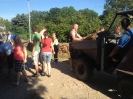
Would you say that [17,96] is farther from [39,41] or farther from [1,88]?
[39,41]

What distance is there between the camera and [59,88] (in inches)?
244

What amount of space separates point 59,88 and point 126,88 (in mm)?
2087

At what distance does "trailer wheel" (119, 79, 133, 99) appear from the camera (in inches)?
191

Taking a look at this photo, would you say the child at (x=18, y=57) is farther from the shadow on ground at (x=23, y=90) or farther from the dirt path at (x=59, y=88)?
Result: the dirt path at (x=59, y=88)

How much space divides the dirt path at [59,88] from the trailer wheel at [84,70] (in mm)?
198

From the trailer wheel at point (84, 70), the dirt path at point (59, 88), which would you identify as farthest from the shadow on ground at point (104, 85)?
the trailer wheel at point (84, 70)

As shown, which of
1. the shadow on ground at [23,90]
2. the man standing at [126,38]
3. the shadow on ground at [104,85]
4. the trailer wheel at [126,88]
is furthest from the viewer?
the shadow on ground at [104,85]

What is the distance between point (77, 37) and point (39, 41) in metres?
1.38

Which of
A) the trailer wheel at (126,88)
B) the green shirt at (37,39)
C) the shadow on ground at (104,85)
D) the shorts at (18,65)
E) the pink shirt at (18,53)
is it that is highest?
the green shirt at (37,39)

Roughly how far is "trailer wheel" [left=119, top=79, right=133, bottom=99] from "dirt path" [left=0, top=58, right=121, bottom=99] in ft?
1.95

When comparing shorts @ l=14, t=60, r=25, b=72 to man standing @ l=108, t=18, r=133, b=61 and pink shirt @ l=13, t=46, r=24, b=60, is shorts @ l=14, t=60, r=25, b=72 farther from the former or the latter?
man standing @ l=108, t=18, r=133, b=61

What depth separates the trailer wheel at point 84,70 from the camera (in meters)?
6.59

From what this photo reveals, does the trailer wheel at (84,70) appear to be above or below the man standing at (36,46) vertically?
below

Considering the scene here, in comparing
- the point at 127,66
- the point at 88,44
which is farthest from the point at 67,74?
the point at 127,66
